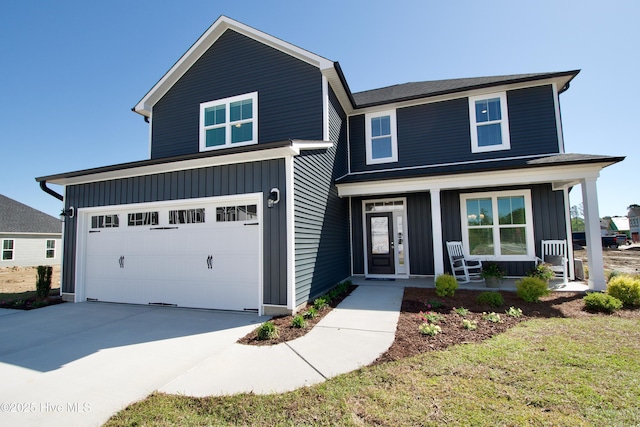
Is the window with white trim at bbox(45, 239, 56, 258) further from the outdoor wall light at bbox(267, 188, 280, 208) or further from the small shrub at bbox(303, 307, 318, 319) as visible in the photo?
the small shrub at bbox(303, 307, 318, 319)

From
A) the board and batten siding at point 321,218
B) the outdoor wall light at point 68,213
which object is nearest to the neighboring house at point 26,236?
the outdoor wall light at point 68,213

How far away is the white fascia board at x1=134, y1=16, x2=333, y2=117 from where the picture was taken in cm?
805

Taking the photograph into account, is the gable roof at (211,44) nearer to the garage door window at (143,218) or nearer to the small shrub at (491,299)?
the garage door window at (143,218)

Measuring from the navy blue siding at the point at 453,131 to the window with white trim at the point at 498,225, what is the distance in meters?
1.29

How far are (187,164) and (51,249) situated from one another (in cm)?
2463

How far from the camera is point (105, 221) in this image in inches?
299

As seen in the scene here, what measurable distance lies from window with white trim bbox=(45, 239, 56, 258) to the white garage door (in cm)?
2110

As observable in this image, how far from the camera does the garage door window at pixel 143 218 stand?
275 inches

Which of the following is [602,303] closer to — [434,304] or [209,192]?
[434,304]

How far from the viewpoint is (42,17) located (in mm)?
8758

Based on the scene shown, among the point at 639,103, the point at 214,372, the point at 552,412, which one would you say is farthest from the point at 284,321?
the point at 639,103

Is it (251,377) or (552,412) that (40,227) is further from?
(552,412)

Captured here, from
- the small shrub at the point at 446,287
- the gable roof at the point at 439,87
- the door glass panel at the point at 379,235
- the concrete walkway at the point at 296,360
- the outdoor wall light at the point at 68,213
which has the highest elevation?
the gable roof at the point at 439,87

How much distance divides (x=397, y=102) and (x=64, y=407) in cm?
1011
